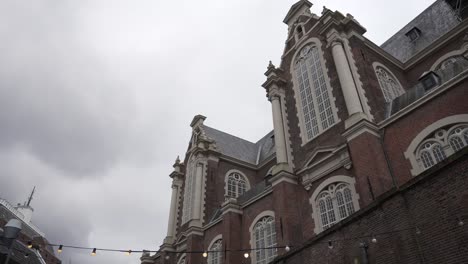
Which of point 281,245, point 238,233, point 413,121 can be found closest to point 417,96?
point 413,121

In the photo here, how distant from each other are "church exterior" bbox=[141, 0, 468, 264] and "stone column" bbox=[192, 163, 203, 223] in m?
0.09

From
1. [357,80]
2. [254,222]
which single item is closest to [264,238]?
[254,222]

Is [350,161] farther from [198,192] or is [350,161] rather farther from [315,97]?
[198,192]

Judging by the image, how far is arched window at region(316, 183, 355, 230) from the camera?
15859mm

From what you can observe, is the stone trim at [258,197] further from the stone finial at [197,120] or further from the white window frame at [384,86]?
the stone finial at [197,120]

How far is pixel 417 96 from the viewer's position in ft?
51.6

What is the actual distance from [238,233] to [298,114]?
8780mm

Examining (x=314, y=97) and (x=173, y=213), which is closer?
(x=314, y=97)

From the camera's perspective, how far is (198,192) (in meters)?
29.1

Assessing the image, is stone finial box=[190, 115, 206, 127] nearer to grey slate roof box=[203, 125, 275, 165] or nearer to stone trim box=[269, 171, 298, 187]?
grey slate roof box=[203, 125, 275, 165]

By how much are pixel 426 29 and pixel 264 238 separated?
18919 millimetres

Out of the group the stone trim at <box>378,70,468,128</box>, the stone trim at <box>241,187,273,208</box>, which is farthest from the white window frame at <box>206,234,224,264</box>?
the stone trim at <box>378,70,468,128</box>

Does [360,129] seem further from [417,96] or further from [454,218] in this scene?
[454,218]

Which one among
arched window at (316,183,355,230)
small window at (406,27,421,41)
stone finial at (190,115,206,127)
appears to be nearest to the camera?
arched window at (316,183,355,230)
